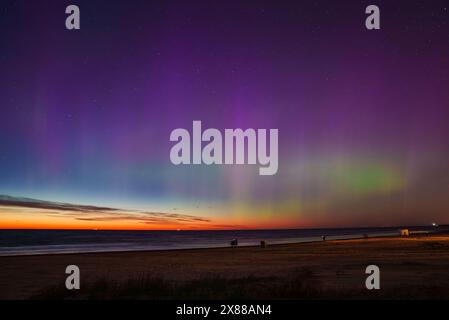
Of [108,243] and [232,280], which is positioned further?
[108,243]

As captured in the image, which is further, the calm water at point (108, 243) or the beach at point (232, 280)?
the calm water at point (108, 243)

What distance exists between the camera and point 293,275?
84.2 feet

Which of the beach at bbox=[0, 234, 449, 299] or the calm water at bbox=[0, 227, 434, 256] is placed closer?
the beach at bbox=[0, 234, 449, 299]
